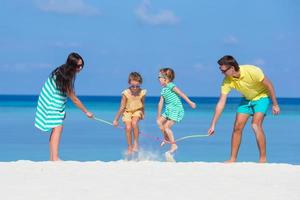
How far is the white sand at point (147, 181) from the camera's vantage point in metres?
8.16

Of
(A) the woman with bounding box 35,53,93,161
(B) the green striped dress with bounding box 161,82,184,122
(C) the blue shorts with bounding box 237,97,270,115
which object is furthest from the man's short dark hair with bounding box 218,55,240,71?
(B) the green striped dress with bounding box 161,82,184,122

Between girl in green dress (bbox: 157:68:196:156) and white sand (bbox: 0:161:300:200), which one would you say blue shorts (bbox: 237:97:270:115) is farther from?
girl in green dress (bbox: 157:68:196:156)

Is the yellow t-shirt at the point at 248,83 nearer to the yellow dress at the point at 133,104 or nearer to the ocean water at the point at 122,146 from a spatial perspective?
the yellow dress at the point at 133,104

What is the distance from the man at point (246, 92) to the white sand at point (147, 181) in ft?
3.09

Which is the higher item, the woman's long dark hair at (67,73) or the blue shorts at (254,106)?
the woman's long dark hair at (67,73)

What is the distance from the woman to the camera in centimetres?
1104

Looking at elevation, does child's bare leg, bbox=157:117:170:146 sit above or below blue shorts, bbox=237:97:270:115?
below

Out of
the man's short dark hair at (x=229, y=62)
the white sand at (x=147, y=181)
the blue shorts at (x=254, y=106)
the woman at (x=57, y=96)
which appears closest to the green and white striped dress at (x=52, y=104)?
the woman at (x=57, y=96)

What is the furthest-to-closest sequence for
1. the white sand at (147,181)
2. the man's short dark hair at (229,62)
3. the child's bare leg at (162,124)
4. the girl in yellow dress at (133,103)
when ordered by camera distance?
the child's bare leg at (162,124), the girl in yellow dress at (133,103), the man's short dark hair at (229,62), the white sand at (147,181)

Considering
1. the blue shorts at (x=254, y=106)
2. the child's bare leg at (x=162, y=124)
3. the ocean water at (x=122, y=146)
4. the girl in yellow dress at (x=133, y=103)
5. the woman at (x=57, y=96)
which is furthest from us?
the ocean water at (x=122, y=146)

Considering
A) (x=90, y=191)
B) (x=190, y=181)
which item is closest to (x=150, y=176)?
(x=190, y=181)

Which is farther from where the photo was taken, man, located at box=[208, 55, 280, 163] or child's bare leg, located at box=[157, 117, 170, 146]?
child's bare leg, located at box=[157, 117, 170, 146]

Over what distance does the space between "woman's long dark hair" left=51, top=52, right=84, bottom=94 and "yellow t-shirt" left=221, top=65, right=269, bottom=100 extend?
2022mm

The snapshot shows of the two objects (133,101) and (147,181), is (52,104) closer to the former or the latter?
(133,101)
